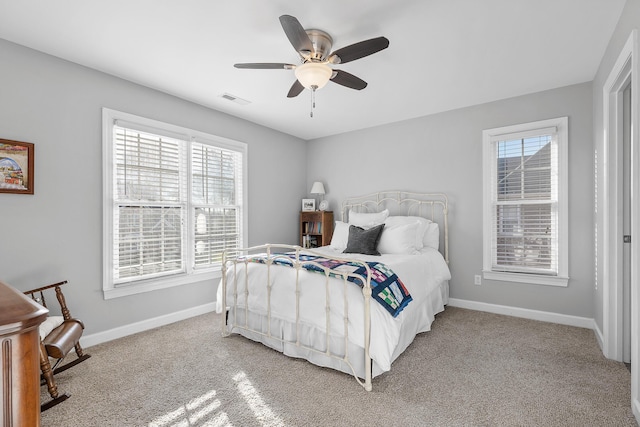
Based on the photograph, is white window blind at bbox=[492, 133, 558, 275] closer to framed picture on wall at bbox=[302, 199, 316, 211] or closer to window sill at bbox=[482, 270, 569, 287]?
window sill at bbox=[482, 270, 569, 287]

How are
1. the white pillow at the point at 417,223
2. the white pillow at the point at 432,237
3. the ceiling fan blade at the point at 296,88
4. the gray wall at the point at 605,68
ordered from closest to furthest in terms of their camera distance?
the gray wall at the point at 605,68, the ceiling fan blade at the point at 296,88, the white pillow at the point at 417,223, the white pillow at the point at 432,237

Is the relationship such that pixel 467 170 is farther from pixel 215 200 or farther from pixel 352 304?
pixel 215 200

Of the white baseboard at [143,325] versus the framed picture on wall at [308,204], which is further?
the framed picture on wall at [308,204]

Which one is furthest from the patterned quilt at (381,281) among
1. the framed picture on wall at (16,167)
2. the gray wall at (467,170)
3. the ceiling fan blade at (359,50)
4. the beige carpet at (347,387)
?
the framed picture on wall at (16,167)

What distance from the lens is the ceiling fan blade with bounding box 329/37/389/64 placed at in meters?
2.05

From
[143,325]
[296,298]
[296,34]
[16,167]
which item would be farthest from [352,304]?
[16,167]

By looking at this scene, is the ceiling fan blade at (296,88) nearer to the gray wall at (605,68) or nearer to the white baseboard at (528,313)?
the gray wall at (605,68)

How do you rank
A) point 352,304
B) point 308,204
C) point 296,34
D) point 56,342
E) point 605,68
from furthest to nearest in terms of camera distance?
point 308,204 → point 605,68 → point 352,304 → point 56,342 → point 296,34

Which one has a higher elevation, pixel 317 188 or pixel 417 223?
pixel 317 188

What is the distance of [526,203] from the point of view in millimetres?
3672

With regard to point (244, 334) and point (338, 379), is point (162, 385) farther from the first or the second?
point (338, 379)

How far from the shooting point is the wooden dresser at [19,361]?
0.79 m

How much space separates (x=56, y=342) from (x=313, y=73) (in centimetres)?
265

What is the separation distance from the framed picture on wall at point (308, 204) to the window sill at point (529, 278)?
2692mm
